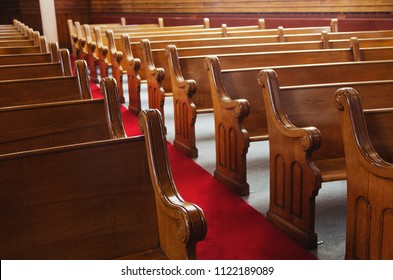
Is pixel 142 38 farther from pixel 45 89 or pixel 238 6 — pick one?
pixel 238 6

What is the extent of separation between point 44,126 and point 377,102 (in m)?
1.87

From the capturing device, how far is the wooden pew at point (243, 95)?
11.4 ft

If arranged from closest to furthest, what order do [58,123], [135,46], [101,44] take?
[58,123] → [135,46] → [101,44]

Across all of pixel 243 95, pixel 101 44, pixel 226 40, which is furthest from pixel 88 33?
pixel 243 95

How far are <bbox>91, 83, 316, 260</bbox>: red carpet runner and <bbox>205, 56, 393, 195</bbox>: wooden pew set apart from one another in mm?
142

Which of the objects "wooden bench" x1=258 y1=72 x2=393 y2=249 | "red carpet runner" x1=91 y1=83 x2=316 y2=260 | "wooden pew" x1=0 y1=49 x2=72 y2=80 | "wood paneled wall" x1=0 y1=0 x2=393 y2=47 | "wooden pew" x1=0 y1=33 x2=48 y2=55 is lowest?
"red carpet runner" x1=91 y1=83 x2=316 y2=260

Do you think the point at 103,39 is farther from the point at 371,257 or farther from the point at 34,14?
the point at 34,14

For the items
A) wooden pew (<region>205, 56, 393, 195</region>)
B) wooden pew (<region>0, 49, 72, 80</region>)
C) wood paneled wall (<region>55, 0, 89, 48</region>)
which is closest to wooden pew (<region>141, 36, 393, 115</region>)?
wooden pew (<region>205, 56, 393, 195</region>)

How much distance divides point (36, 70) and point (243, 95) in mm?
1479

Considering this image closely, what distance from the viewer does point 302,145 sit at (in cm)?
266

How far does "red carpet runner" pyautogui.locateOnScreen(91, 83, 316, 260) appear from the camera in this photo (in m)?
2.70

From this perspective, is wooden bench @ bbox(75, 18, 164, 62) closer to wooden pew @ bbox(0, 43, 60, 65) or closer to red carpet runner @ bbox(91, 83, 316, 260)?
wooden pew @ bbox(0, 43, 60, 65)

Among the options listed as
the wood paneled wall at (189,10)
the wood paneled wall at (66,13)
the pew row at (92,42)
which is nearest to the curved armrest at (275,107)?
the wood paneled wall at (189,10)

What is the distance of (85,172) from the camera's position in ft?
6.06
